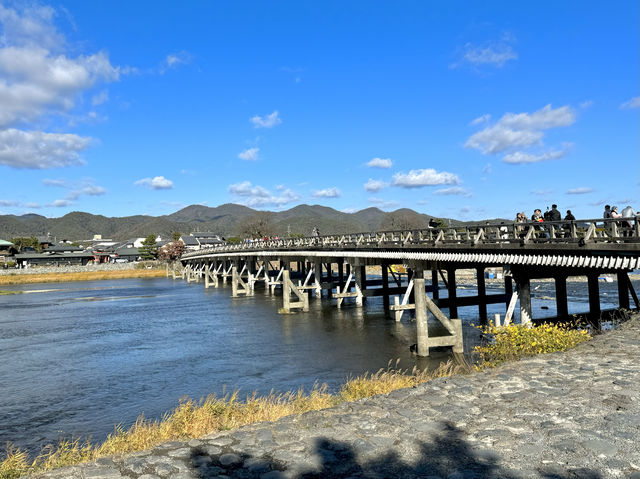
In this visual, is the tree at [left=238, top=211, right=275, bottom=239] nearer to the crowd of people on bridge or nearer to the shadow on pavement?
the crowd of people on bridge

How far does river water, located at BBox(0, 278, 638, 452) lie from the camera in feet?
52.7

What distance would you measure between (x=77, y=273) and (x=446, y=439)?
385 ft

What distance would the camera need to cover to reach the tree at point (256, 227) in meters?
163

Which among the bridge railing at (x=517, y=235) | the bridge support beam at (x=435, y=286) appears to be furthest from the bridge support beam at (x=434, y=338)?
the bridge support beam at (x=435, y=286)

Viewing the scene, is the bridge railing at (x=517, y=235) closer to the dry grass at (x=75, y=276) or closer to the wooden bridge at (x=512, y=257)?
the wooden bridge at (x=512, y=257)

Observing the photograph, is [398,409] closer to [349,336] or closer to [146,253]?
[349,336]

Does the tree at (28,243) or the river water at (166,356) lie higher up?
the tree at (28,243)

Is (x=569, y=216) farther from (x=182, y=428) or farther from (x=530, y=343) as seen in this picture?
(x=182, y=428)

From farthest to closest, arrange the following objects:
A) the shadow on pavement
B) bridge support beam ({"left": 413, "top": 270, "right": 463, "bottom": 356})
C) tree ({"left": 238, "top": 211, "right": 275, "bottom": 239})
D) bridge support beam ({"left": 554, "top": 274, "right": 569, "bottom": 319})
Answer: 1. tree ({"left": 238, "top": 211, "right": 275, "bottom": 239})
2. bridge support beam ({"left": 554, "top": 274, "right": 569, "bottom": 319})
3. bridge support beam ({"left": 413, "top": 270, "right": 463, "bottom": 356})
4. the shadow on pavement

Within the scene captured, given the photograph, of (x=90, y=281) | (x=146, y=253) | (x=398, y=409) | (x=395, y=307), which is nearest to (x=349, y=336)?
(x=395, y=307)

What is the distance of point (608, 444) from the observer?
22.7 ft

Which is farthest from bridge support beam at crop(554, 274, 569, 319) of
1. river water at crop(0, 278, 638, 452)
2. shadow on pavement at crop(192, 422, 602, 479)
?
shadow on pavement at crop(192, 422, 602, 479)

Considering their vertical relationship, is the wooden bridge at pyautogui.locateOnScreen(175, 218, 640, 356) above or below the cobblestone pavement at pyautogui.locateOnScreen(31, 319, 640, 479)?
above

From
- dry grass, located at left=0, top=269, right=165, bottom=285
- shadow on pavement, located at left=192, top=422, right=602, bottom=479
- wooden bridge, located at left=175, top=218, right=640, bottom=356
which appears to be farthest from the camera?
dry grass, located at left=0, top=269, right=165, bottom=285
